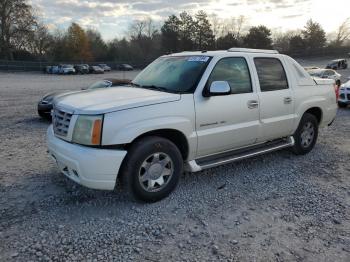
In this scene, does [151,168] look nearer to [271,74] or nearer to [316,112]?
[271,74]

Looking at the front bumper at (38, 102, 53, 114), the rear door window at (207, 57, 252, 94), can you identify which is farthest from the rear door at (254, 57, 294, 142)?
the front bumper at (38, 102, 53, 114)

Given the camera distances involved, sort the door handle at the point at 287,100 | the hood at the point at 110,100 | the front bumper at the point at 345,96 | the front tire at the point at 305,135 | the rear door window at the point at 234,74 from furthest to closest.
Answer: the front bumper at the point at 345,96
the front tire at the point at 305,135
the door handle at the point at 287,100
the rear door window at the point at 234,74
the hood at the point at 110,100

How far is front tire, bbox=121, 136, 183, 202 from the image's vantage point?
3949 millimetres

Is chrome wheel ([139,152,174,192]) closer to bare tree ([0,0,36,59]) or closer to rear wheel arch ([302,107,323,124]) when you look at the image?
rear wheel arch ([302,107,323,124])

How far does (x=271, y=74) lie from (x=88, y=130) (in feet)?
10.2

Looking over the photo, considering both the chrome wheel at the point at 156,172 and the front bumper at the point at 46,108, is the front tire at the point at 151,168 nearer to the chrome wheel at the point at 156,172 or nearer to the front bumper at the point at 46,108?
the chrome wheel at the point at 156,172

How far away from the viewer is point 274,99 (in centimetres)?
531

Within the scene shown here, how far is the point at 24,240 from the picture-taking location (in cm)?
347

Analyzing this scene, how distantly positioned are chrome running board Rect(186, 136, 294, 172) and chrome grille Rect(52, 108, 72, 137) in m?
1.63

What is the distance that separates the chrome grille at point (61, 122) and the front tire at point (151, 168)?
824mm

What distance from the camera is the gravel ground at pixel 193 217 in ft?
10.9

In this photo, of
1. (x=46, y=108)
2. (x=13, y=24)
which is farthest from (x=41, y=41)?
(x=46, y=108)

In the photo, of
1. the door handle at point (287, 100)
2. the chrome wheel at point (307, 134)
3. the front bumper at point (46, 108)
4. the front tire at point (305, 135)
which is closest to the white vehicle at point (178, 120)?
the door handle at point (287, 100)

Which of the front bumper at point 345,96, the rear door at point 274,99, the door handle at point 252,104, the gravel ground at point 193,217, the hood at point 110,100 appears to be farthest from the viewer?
the front bumper at point 345,96
